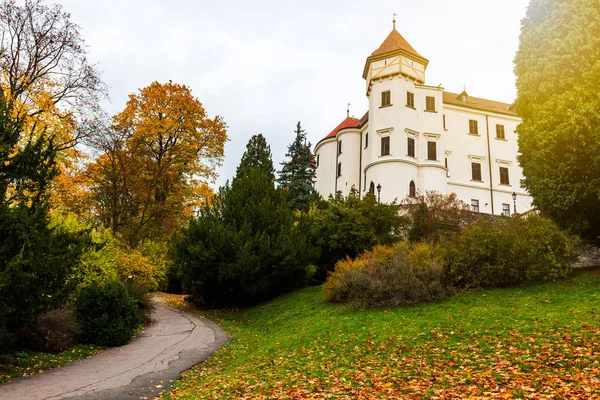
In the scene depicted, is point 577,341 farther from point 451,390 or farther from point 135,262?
point 135,262

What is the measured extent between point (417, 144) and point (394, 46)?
361 inches

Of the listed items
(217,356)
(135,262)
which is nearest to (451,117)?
(135,262)

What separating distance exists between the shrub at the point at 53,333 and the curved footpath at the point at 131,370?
1.05 meters

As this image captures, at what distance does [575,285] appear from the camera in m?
14.2

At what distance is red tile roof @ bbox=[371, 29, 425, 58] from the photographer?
39.0 m

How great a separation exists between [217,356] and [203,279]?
9.59m

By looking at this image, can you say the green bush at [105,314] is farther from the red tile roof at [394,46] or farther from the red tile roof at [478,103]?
the red tile roof at [478,103]

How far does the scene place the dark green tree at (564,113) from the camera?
571 inches

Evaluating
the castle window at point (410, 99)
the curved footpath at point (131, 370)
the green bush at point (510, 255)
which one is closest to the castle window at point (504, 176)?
the castle window at point (410, 99)

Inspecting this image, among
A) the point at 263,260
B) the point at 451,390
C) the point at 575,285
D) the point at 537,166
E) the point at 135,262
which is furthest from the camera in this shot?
the point at 263,260

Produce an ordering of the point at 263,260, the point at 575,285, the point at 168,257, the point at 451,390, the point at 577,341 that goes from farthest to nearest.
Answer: the point at 168,257 → the point at 263,260 → the point at 575,285 → the point at 577,341 → the point at 451,390

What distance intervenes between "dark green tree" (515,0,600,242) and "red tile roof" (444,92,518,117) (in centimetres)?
2679

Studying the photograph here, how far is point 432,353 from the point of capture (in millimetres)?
9289

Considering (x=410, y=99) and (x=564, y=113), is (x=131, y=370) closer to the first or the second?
(x=564, y=113)
